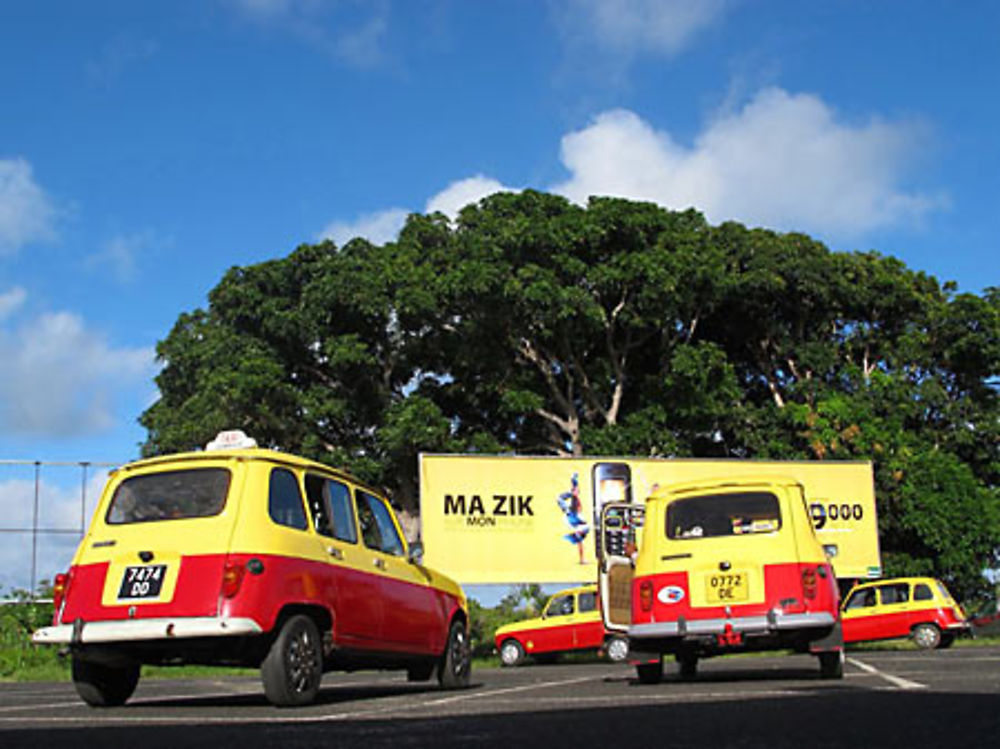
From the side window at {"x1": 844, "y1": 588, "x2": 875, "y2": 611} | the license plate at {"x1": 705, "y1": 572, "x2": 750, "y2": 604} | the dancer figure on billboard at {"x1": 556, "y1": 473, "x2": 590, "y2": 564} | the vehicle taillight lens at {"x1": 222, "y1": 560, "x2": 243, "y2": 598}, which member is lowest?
the side window at {"x1": 844, "y1": 588, "x2": 875, "y2": 611}

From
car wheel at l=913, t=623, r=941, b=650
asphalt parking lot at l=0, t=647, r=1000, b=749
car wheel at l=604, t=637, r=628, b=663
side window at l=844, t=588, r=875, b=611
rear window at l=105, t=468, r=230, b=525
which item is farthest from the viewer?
side window at l=844, t=588, r=875, b=611

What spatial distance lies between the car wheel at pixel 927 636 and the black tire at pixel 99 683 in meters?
18.4

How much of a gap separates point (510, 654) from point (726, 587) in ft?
44.2

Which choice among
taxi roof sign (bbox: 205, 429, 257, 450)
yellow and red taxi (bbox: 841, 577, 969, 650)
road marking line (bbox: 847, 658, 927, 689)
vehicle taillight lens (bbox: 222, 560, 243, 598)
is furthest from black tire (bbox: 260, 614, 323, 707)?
yellow and red taxi (bbox: 841, 577, 969, 650)

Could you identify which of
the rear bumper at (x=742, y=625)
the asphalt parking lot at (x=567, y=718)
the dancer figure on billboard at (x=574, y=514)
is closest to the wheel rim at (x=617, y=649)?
the dancer figure on billboard at (x=574, y=514)

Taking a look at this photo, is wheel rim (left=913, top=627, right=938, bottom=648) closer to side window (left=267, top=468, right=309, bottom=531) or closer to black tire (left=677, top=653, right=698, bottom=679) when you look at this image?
black tire (left=677, top=653, right=698, bottom=679)

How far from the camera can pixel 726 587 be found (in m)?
11.7

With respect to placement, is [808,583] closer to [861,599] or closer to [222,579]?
[222,579]

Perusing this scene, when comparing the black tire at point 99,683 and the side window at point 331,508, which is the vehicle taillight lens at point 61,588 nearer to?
the black tire at point 99,683

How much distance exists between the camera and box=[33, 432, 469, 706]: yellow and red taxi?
8680mm

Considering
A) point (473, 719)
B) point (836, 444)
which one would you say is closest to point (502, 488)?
point (836, 444)

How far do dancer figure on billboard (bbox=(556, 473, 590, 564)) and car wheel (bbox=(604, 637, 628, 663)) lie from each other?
20.6 feet

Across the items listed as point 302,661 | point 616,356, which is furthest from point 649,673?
point 616,356

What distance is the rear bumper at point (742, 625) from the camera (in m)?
11.4
